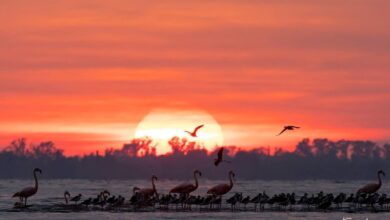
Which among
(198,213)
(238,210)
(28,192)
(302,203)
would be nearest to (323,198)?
(302,203)

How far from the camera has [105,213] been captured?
55219 millimetres

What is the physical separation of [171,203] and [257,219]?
12.0 meters

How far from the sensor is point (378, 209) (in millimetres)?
60219

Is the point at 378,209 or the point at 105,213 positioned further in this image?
the point at 378,209

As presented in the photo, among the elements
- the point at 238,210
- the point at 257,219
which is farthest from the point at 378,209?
the point at 257,219

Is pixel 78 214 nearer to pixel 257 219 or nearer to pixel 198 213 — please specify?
pixel 198 213

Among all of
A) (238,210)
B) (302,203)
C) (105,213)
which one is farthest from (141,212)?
(302,203)

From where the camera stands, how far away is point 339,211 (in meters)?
58.1

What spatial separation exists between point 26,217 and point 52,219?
2144 mm

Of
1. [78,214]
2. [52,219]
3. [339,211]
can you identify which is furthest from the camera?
[339,211]

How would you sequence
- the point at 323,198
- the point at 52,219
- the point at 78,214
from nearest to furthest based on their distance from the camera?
the point at 52,219 < the point at 78,214 < the point at 323,198

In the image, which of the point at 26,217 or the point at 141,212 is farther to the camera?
the point at 141,212

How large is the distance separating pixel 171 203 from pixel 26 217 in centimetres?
1285

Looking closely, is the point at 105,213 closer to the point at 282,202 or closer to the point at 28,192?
the point at 28,192
